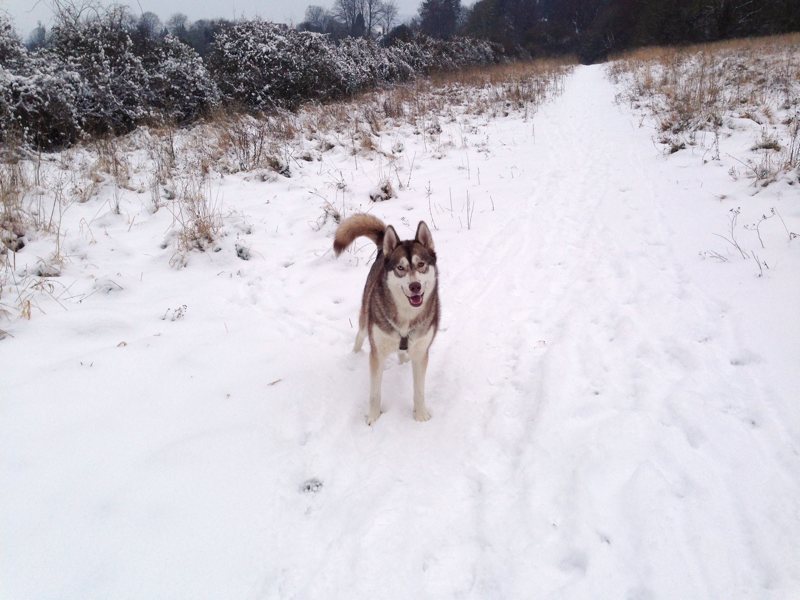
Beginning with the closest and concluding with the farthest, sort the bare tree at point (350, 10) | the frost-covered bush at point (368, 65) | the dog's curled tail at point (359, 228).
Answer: the dog's curled tail at point (359, 228) < the frost-covered bush at point (368, 65) < the bare tree at point (350, 10)

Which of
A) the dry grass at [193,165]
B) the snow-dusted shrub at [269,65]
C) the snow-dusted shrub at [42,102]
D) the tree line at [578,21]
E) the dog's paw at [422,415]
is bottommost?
the dog's paw at [422,415]

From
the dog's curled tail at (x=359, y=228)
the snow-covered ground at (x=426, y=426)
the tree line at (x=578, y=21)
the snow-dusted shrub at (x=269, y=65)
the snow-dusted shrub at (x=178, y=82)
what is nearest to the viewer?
the snow-covered ground at (x=426, y=426)

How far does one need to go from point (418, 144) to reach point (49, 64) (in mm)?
7751

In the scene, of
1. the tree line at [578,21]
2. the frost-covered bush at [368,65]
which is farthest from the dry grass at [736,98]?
the tree line at [578,21]

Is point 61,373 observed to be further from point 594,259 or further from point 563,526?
point 594,259

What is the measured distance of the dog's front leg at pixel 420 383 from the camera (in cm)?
299

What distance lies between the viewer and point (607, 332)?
367 centimetres

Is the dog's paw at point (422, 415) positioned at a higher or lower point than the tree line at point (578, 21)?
lower

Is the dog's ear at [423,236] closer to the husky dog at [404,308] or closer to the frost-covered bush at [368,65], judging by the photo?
the husky dog at [404,308]

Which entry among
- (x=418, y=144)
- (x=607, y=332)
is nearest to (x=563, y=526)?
(x=607, y=332)

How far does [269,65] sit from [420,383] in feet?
40.0

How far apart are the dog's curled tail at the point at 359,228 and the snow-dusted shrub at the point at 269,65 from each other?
9.80 meters

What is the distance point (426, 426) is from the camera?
3025mm

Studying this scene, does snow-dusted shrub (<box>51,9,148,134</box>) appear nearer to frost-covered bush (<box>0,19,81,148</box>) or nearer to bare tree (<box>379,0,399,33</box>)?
frost-covered bush (<box>0,19,81,148</box>)
